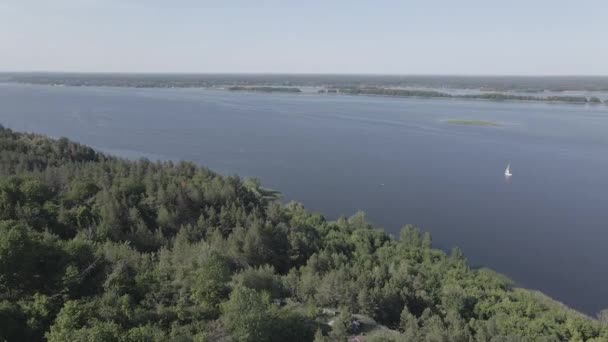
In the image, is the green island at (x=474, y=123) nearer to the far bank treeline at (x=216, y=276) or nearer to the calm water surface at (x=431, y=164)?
the calm water surface at (x=431, y=164)

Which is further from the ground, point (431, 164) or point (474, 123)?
point (474, 123)

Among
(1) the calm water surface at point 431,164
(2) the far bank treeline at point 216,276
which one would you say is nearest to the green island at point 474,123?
(1) the calm water surface at point 431,164

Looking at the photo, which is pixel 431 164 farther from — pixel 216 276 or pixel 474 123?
pixel 216 276

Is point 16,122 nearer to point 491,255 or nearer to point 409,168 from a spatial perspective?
point 409,168

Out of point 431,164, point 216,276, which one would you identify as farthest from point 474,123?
point 216,276

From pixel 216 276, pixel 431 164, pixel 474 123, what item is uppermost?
pixel 474 123

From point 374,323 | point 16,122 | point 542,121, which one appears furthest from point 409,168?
point 16,122
